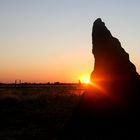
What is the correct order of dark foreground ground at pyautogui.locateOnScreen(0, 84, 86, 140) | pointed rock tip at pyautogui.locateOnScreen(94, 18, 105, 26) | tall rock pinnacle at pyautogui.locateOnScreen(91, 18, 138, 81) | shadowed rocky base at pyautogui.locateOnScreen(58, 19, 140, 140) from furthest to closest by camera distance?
dark foreground ground at pyautogui.locateOnScreen(0, 84, 86, 140) < pointed rock tip at pyautogui.locateOnScreen(94, 18, 105, 26) < tall rock pinnacle at pyautogui.locateOnScreen(91, 18, 138, 81) < shadowed rocky base at pyautogui.locateOnScreen(58, 19, 140, 140)

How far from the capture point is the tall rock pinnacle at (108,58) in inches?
646

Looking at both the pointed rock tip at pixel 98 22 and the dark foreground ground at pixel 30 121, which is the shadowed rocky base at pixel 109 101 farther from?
the dark foreground ground at pixel 30 121

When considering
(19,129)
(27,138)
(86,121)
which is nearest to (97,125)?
(86,121)

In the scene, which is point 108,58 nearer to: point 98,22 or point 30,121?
point 98,22

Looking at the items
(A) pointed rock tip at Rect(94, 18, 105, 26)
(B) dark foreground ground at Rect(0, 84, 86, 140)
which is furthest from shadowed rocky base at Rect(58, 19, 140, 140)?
(B) dark foreground ground at Rect(0, 84, 86, 140)

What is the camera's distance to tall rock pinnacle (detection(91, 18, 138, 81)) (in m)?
16.4

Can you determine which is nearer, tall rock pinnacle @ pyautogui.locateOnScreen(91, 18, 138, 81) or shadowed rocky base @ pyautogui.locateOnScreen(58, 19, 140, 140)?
shadowed rocky base @ pyautogui.locateOnScreen(58, 19, 140, 140)

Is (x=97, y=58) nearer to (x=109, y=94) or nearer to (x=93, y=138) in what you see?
(x=109, y=94)

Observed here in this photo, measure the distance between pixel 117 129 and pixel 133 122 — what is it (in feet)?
2.05

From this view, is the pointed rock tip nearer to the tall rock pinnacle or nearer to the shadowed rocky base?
the tall rock pinnacle

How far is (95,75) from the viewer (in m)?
17.0

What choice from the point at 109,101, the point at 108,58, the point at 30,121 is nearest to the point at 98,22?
the point at 108,58

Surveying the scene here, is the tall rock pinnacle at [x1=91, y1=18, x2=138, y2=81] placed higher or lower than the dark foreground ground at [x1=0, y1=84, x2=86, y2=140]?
lower

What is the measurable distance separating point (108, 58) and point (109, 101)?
181cm
